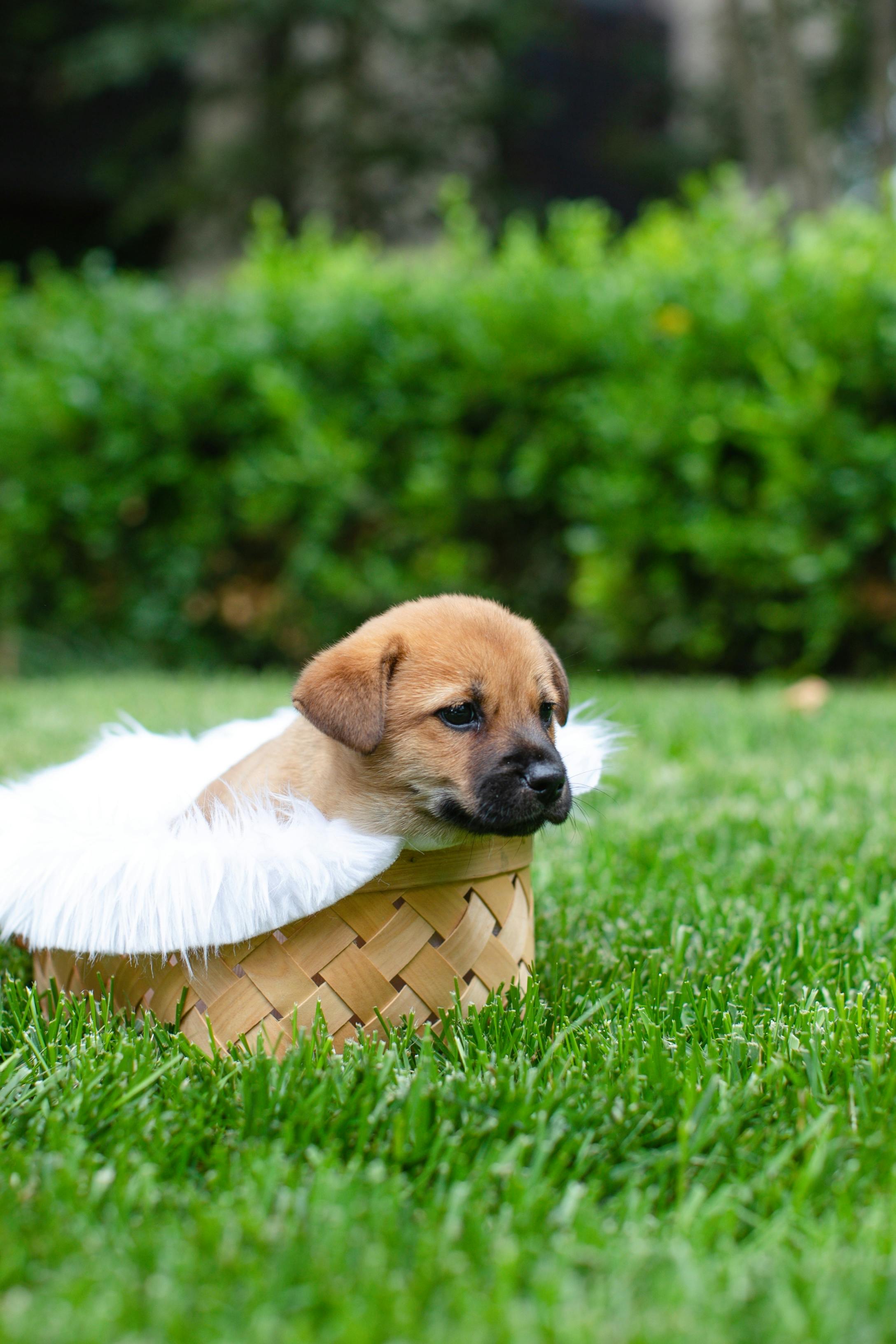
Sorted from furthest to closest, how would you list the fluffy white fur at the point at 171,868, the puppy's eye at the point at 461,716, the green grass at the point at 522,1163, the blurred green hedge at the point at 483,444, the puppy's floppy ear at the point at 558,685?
1. the blurred green hedge at the point at 483,444
2. the puppy's floppy ear at the point at 558,685
3. the puppy's eye at the point at 461,716
4. the fluffy white fur at the point at 171,868
5. the green grass at the point at 522,1163

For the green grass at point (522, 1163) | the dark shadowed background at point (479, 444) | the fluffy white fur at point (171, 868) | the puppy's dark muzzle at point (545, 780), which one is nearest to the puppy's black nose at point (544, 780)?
the puppy's dark muzzle at point (545, 780)

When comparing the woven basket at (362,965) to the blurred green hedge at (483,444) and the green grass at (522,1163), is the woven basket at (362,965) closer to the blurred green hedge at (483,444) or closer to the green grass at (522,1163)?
the green grass at (522,1163)

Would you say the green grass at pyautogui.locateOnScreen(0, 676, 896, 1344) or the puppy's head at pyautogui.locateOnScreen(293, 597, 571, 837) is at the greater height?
the puppy's head at pyautogui.locateOnScreen(293, 597, 571, 837)

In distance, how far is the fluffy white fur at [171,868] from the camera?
6.51 feet

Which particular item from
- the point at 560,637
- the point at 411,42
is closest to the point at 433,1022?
the point at 560,637

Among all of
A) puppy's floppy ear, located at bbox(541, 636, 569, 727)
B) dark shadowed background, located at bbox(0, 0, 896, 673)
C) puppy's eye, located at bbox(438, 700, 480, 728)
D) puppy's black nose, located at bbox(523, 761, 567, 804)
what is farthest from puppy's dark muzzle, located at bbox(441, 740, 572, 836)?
dark shadowed background, located at bbox(0, 0, 896, 673)

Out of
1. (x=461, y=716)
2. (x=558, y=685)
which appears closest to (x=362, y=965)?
(x=461, y=716)

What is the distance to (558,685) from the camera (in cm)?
240

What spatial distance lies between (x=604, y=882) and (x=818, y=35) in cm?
2029

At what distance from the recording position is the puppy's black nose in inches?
81.0

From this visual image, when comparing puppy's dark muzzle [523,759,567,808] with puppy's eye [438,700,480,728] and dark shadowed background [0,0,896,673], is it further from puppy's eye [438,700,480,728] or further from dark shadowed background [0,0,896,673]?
dark shadowed background [0,0,896,673]

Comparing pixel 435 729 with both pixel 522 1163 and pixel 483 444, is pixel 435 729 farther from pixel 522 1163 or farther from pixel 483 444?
pixel 483 444

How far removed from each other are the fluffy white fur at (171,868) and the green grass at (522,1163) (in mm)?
188

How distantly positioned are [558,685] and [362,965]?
719mm
